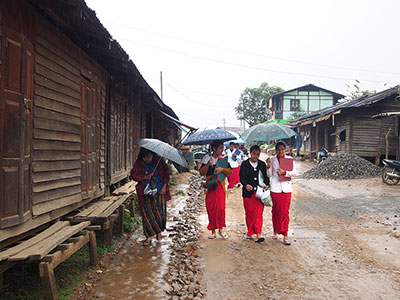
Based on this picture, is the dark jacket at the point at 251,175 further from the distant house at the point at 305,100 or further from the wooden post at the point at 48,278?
the distant house at the point at 305,100

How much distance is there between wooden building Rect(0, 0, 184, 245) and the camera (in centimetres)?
335

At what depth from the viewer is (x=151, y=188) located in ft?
17.7

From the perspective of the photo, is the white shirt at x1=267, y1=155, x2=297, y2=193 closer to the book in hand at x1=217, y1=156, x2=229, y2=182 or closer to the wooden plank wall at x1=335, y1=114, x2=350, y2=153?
the book in hand at x1=217, y1=156, x2=229, y2=182

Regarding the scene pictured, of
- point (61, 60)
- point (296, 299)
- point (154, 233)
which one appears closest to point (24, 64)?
point (61, 60)

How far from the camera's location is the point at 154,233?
5.57m

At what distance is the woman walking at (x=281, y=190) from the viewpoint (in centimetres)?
562

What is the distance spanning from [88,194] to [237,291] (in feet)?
10.4

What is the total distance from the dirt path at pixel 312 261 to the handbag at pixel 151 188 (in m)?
1.25

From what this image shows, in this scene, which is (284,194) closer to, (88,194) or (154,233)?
(154,233)

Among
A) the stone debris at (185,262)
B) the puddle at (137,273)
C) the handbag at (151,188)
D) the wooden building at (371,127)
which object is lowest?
the puddle at (137,273)

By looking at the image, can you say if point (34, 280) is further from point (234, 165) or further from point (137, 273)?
point (234, 165)

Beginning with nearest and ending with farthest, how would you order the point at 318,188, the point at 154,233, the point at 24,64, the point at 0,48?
the point at 0,48 < the point at 24,64 < the point at 154,233 < the point at 318,188

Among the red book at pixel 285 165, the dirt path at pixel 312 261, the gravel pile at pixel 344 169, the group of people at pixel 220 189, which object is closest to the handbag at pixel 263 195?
the group of people at pixel 220 189

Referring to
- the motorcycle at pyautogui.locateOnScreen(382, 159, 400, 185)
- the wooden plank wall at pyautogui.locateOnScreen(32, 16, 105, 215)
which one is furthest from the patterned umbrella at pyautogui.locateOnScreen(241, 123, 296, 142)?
the motorcycle at pyautogui.locateOnScreen(382, 159, 400, 185)
